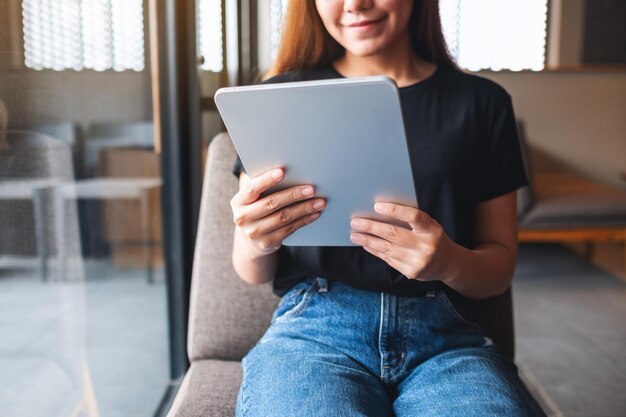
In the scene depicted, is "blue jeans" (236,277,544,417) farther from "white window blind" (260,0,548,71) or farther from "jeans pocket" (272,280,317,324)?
"white window blind" (260,0,548,71)

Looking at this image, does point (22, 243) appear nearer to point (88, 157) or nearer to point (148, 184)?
point (88, 157)

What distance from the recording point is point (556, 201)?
3.33 meters

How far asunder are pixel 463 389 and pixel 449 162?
1.16 feet

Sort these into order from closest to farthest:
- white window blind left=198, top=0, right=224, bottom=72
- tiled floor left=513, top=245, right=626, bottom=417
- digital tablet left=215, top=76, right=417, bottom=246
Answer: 1. digital tablet left=215, top=76, right=417, bottom=246
2. white window blind left=198, top=0, right=224, bottom=72
3. tiled floor left=513, top=245, right=626, bottom=417

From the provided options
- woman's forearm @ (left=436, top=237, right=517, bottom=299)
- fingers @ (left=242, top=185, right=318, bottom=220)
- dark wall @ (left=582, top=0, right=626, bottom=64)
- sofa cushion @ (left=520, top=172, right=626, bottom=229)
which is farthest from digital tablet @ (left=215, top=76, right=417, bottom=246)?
dark wall @ (left=582, top=0, right=626, bottom=64)

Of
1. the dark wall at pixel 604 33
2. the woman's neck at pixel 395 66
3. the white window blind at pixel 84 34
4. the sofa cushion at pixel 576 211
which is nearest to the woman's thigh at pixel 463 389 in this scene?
the woman's neck at pixel 395 66

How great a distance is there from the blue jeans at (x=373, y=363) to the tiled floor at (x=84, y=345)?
29cm

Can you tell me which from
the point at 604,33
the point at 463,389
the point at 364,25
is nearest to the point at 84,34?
the point at 364,25

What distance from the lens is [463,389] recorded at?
799 mm

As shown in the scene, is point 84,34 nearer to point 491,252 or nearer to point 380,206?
point 380,206

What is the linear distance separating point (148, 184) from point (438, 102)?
85cm

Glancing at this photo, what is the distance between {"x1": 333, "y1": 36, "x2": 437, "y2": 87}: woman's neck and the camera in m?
1.06

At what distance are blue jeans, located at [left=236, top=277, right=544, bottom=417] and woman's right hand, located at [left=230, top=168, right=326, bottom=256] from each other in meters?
0.16

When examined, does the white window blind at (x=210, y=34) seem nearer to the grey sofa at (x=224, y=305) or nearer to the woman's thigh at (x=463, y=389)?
the grey sofa at (x=224, y=305)
